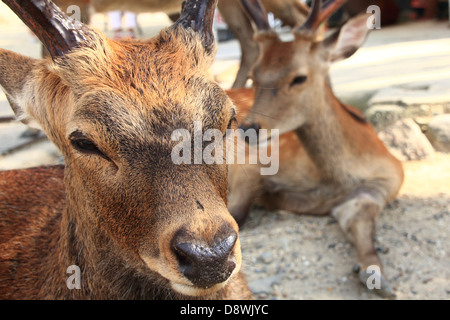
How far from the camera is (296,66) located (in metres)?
5.08

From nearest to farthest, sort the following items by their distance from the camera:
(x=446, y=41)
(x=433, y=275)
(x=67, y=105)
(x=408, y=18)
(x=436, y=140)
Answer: (x=67, y=105) → (x=433, y=275) → (x=436, y=140) → (x=446, y=41) → (x=408, y=18)

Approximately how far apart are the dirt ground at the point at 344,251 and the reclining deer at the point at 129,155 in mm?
1694

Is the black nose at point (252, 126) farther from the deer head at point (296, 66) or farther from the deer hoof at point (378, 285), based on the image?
the deer hoof at point (378, 285)

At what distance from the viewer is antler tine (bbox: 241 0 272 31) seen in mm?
5328

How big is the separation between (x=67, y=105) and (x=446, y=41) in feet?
32.1

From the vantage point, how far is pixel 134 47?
2.34m

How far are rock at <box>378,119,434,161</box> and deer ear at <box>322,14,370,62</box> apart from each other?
5.07ft

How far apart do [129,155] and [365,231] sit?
10.1ft

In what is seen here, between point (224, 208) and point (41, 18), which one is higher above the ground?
point (41, 18)

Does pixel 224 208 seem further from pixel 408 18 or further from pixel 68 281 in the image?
pixel 408 18

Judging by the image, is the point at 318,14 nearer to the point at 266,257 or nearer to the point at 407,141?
the point at 407,141

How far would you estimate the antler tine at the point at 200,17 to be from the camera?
96.6 inches

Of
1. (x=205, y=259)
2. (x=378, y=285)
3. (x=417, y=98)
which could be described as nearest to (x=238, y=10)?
(x=417, y=98)
